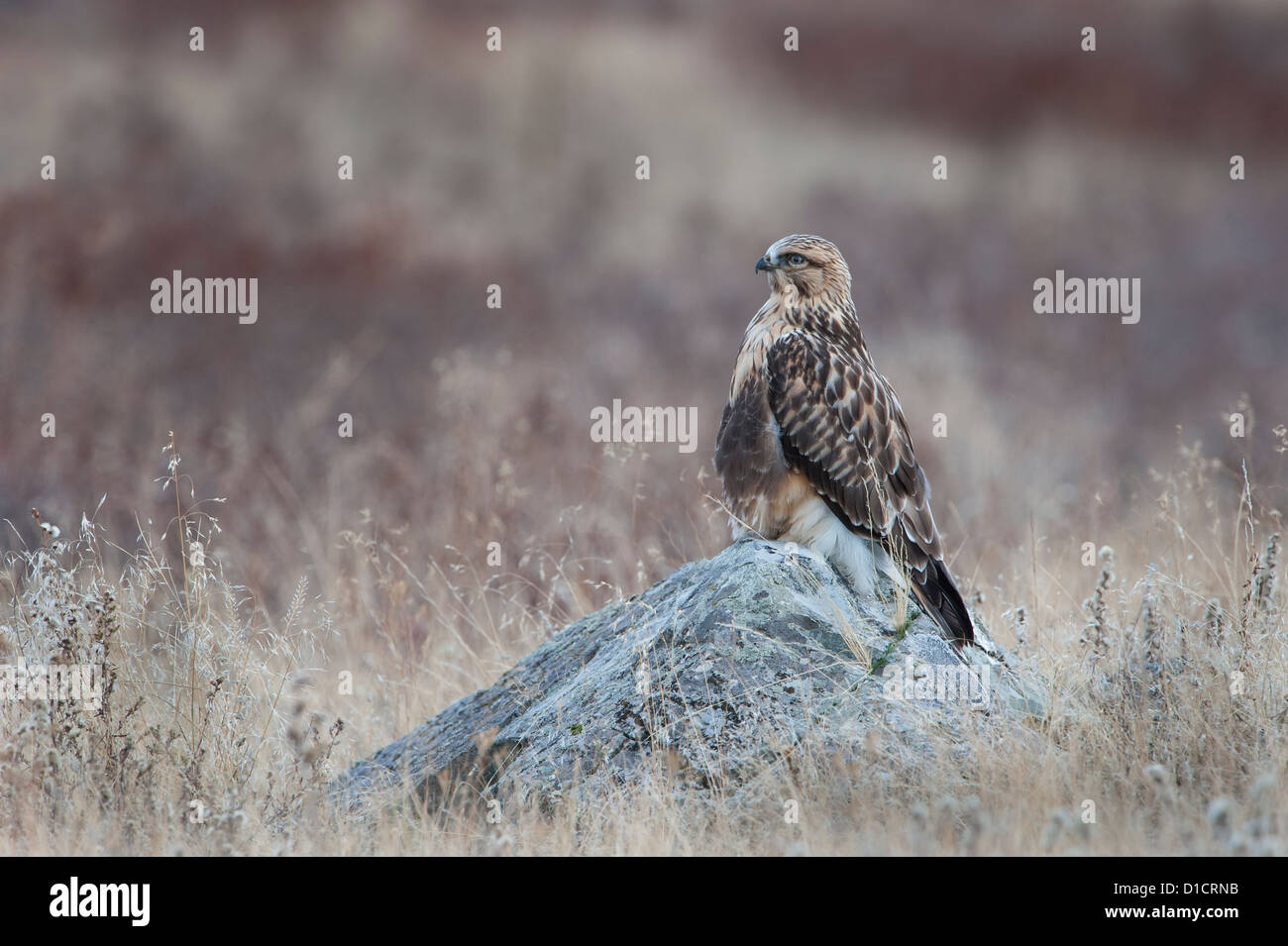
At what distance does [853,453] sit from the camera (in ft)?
16.7

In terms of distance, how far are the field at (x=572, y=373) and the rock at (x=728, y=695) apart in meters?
0.19

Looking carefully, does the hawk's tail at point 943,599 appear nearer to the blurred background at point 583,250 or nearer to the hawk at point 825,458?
the hawk at point 825,458

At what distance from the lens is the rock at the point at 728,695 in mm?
4363

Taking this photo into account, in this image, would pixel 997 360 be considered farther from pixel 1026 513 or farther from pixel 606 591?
pixel 606 591

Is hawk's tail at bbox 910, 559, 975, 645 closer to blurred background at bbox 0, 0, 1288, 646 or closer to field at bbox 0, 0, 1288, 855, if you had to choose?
field at bbox 0, 0, 1288, 855

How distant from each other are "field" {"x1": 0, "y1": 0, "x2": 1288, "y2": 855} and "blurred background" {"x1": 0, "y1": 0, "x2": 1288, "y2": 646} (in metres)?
0.07

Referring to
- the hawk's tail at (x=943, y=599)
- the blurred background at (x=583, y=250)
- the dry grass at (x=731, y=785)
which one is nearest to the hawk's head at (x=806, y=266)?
the hawk's tail at (x=943, y=599)

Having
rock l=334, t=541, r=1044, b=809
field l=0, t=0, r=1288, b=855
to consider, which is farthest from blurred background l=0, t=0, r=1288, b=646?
rock l=334, t=541, r=1044, b=809

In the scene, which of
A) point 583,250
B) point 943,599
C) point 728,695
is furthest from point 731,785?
point 583,250

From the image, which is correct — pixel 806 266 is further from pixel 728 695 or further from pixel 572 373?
pixel 572 373

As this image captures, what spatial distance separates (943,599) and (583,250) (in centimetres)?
1264

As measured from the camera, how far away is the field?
4.41 metres
